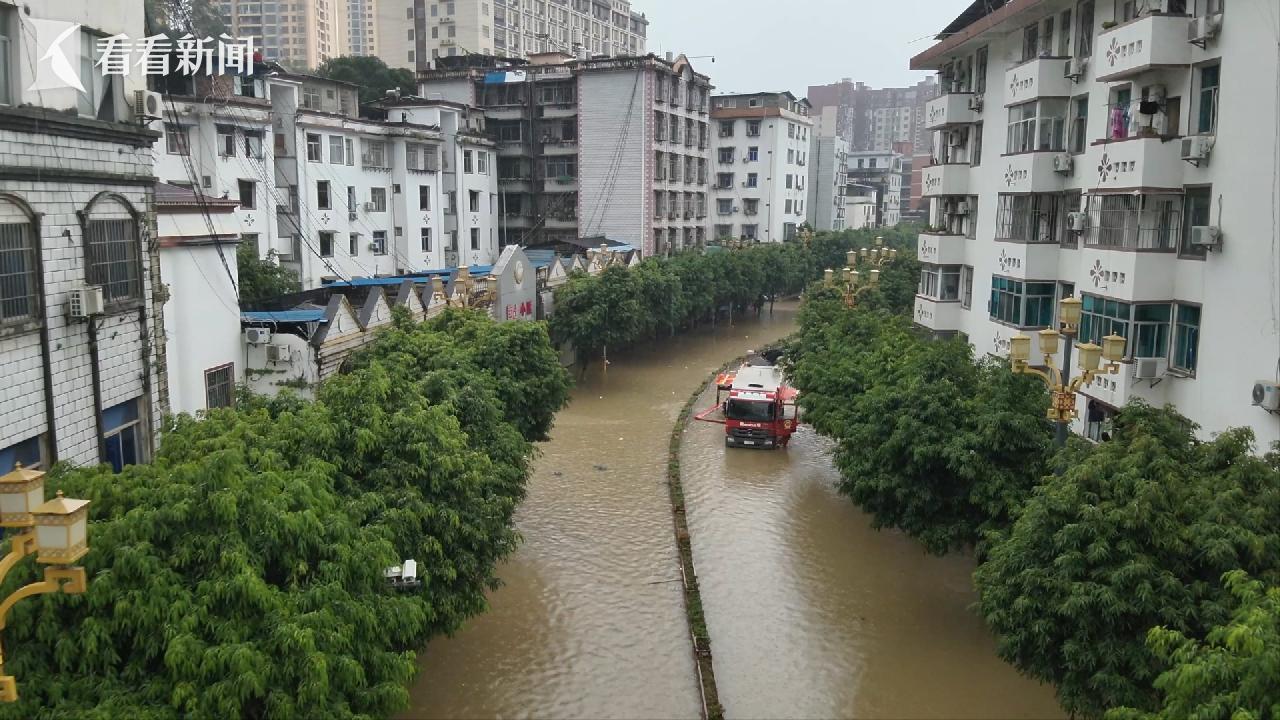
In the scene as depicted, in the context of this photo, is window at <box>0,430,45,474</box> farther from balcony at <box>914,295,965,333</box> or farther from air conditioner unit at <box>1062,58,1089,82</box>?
balcony at <box>914,295,965,333</box>

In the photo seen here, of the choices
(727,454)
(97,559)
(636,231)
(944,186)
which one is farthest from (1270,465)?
(636,231)

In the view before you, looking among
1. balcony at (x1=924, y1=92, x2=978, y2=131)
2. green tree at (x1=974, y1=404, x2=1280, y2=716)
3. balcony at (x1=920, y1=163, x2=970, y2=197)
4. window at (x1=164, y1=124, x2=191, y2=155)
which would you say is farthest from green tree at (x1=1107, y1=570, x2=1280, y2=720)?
window at (x1=164, y1=124, x2=191, y2=155)

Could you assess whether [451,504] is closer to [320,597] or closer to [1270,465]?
[320,597]

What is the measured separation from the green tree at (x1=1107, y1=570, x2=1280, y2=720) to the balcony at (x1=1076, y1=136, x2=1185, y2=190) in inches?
375

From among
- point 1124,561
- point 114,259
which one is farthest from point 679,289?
point 1124,561

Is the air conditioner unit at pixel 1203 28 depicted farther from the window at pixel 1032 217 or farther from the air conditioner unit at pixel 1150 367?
the window at pixel 1032 217

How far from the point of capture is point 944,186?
80.8 ft

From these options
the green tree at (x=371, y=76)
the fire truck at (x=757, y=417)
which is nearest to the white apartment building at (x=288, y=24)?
the green tree at (x=371, y=76)

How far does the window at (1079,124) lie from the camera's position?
18688mm

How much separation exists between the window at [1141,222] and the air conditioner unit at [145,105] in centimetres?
1534

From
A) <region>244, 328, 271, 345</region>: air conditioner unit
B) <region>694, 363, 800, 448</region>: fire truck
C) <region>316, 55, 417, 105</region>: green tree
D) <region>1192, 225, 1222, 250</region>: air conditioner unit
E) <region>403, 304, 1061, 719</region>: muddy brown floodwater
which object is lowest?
<region>403, 304, 1061, 719</region>: muddy brown floodwater

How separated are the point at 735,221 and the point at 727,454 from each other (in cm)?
3884

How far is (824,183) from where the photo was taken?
82875 millimetres

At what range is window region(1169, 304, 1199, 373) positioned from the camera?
15133 millimetres
